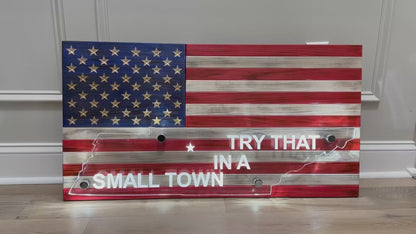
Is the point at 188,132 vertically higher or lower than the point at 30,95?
lower

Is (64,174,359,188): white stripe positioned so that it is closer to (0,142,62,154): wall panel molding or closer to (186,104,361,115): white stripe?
(186,104,361,115): white stripe

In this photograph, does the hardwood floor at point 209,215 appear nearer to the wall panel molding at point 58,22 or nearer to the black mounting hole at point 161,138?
the black mounting hole at point 161,138

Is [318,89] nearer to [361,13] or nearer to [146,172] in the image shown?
[361,13]

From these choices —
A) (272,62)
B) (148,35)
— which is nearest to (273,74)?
(272,62)

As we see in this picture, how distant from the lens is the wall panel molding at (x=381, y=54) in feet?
3.77

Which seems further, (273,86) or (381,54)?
(381,54)

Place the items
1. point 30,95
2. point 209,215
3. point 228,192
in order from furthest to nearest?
point 30,95 → point 228,192 → point 209,215

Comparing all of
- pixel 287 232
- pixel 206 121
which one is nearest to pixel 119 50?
pixel 206 121

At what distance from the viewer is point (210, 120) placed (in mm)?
994

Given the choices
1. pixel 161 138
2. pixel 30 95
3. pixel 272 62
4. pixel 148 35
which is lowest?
pixel 161 138

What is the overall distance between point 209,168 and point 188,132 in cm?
14

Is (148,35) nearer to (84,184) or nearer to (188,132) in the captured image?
(188,132)

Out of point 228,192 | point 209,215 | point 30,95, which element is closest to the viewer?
point 209,215

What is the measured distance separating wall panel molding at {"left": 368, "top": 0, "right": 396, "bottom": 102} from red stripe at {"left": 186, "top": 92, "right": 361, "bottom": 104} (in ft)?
0.81
